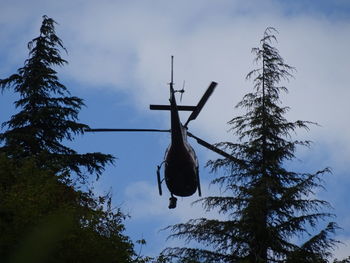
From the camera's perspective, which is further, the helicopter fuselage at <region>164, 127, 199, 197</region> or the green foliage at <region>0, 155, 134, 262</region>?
the green foliage at <region>0, 155, 134, 262</region>

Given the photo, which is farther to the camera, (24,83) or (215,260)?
(24,83)

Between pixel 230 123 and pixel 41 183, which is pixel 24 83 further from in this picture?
pixel 230 123

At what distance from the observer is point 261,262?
1931cm

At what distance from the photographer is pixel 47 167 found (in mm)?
22156

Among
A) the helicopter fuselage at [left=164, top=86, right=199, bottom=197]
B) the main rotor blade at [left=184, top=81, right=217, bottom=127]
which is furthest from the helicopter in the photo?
the main rotor blade at [left=184, top=81, right=217, bottom=127]

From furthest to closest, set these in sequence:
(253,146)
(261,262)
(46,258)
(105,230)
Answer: (253,146) → (105,230) → (261,262) → (46,258)

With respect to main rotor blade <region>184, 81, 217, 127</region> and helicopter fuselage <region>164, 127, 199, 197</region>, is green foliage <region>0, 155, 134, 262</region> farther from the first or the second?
main rotor blade <region>184, 81, 217, 127</region>

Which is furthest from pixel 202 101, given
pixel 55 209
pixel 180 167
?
pixel 55 209

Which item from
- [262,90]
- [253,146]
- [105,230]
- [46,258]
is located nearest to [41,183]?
[105,230]

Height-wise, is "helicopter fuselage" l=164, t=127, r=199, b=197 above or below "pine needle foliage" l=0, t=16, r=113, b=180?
below

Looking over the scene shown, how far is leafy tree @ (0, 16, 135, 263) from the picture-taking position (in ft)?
60.0

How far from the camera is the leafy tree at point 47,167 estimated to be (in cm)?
1830

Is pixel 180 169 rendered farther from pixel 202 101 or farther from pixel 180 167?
pixel 202 101

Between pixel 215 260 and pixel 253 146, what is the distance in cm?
524
